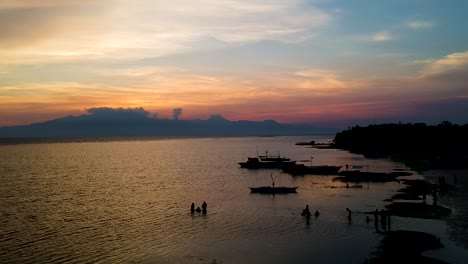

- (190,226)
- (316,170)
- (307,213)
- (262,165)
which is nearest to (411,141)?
(262,165)

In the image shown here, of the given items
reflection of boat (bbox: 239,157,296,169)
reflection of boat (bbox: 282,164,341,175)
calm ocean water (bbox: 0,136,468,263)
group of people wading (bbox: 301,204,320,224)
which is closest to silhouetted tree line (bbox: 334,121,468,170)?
reflection of boat (bbox: 239,157,296,169)

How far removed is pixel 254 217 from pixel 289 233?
838cm

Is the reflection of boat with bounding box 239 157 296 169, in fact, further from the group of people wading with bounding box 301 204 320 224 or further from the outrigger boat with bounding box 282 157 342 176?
the group of people wading with bounding box 301 204 320 224

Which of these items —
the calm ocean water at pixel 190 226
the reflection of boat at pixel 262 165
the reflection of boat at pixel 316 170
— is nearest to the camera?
the calm ocean water at pixel 190 226

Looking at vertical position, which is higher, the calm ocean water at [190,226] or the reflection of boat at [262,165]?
the reflection of boat at [262,165]

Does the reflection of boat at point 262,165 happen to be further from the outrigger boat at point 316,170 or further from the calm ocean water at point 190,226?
the calm ocean water at point 190,226

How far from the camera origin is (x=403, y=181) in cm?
7156

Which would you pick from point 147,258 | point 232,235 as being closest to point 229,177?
point 232,235

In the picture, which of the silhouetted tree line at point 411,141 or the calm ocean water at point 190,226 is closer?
the calm ocean water at point 190,226

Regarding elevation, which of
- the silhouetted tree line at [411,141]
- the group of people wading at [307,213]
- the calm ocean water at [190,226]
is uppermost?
the silhouetted tree line at [411,141]

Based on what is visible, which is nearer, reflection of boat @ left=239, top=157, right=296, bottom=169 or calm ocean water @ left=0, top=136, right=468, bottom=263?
calm ocean water @ left=0, top=136, right=468, bottom=263

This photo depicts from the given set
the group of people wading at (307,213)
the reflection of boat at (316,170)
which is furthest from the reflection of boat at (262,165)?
the group of people wading at (307,213)

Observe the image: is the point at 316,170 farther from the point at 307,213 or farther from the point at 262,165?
the point at 307,213

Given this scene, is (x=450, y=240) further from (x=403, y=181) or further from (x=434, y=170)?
(x=434, y=170)
